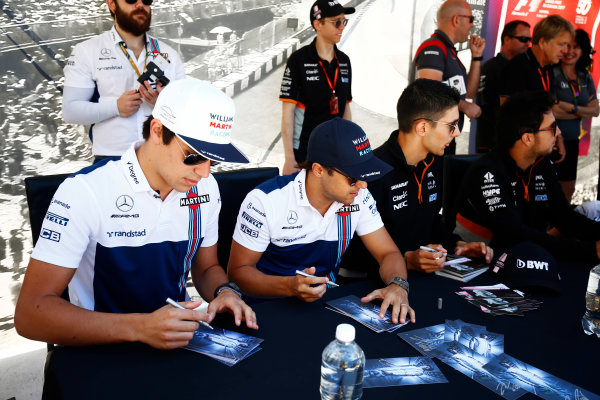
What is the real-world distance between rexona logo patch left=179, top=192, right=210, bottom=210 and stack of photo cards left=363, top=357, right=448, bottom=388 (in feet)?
2.63

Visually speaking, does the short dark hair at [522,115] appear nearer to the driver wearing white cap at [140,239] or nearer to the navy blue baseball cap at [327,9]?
the navy blue baseball cap at [327,9]

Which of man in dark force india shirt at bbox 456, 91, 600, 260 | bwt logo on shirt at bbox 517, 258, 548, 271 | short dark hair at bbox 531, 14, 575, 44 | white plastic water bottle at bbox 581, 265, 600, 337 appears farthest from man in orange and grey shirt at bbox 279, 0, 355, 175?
white plastic water bottle at bbox 581, 265, 600, 337

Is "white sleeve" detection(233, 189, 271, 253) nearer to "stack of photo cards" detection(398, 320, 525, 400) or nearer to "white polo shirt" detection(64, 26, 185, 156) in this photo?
"stack of photo cards" detection(398, 320, 525, 400)

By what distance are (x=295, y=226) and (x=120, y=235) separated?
0.69 metres

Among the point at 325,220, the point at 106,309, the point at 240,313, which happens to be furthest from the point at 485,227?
the point at 106,309

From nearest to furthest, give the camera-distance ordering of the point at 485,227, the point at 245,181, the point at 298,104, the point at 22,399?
the point at 245,181, the point at 22,399, the point at 485,227, the point at 298,104

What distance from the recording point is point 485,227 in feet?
9.10

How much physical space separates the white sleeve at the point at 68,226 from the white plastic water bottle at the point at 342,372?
78 cm

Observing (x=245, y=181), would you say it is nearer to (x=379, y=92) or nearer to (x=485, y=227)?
(x=485, y=227)

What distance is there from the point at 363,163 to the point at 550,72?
10.0 ft

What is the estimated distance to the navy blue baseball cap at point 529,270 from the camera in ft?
6.15

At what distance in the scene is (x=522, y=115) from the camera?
277cm

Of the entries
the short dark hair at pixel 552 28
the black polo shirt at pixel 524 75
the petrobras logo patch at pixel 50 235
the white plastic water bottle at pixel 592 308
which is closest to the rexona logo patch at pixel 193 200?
the petrobras logo patch at pixel 50 235

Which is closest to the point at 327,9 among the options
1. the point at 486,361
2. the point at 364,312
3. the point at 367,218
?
the point at 367,218
